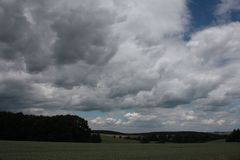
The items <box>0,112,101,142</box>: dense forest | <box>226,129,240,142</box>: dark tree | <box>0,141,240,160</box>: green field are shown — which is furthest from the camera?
<box>226,129,240,142</box>: dark tree

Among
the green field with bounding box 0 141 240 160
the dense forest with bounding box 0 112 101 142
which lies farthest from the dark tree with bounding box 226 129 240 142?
the green field with bounding box 0 141 240 160

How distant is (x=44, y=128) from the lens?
402 feet

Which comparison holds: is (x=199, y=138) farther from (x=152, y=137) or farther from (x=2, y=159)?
(x=2, y=159)

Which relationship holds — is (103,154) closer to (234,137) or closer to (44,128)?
(44,128)

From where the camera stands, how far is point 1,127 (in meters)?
117

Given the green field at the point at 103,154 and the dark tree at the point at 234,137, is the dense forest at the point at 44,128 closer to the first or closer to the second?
the dark tree at the point at 234,137

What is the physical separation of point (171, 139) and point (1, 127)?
70003mm

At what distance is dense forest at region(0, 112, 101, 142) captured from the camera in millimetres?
117938

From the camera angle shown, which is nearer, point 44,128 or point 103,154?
point 103,154

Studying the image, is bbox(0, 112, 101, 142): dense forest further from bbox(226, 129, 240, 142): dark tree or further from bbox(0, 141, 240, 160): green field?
bbox(0, 141, 240, 160): green field

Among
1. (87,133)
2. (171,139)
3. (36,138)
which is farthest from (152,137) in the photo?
(36,138)

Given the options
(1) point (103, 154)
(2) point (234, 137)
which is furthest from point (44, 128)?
(1) point (103, 154)

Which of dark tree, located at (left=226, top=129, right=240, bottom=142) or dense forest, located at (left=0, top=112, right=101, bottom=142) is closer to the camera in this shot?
dense forest, located at (left=0, top=112, right=101, bottom=142)

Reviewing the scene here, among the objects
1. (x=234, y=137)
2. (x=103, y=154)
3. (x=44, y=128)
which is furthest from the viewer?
(x=234, y=137)
